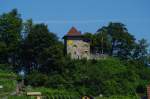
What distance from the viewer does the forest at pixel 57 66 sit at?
60972 mm

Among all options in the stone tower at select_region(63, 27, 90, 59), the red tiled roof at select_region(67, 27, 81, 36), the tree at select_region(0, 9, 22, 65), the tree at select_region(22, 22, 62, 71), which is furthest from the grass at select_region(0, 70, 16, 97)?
the red tiled roof at select_region(67, 27, 81, 36)

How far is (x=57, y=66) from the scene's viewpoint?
208 feet

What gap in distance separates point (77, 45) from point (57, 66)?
11.2 meters

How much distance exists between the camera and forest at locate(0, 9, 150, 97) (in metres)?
61.0

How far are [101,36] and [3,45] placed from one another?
732 inches

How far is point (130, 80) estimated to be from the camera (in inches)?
2645

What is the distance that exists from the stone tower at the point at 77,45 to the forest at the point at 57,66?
1923mm

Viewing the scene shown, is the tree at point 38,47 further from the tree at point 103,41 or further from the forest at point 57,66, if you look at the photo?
the tree at point 103,41

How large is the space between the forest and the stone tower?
1.92 metres

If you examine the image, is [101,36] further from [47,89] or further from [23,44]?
[47,89]

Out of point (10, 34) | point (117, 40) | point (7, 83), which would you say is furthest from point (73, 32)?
point (7, 83)

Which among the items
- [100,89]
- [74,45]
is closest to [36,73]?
[100,89]

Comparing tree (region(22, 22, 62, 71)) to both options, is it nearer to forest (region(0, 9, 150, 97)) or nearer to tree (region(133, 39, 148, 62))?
forest (region(0, 9, 150, 97))

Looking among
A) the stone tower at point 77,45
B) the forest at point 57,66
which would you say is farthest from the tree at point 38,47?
the stone tower at point 77,45
